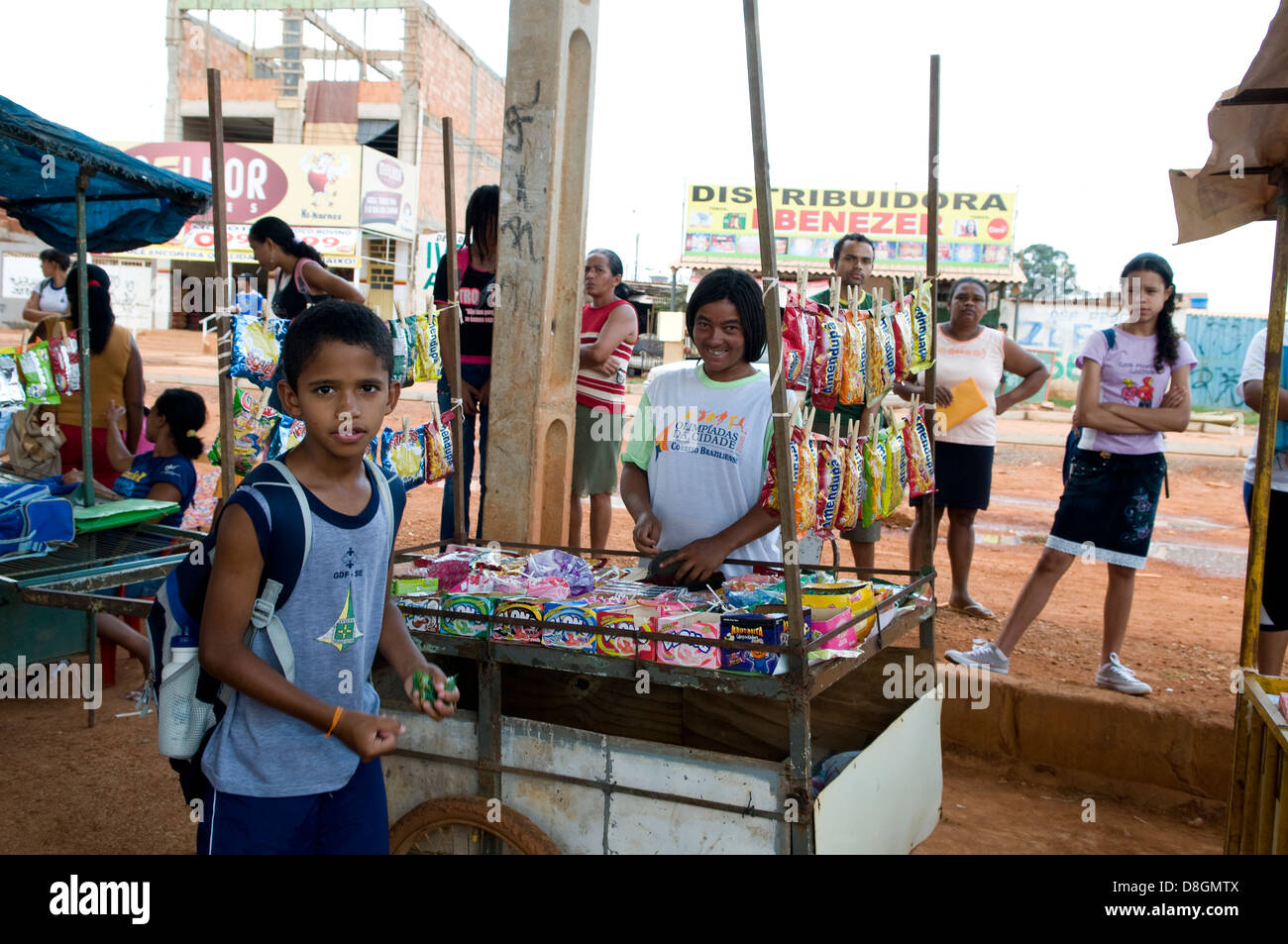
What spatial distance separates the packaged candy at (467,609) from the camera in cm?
248

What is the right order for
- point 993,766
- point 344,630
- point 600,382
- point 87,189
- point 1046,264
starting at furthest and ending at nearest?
1. point 1046,264
2. point 600,382
3. point 87,189
4. point 993,766
5. point 344,630

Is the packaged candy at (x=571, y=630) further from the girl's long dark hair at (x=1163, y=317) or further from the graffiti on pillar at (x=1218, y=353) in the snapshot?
the graffiti on pillar at (x=1218, y=353)

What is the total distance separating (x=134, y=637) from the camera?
425 centimetres

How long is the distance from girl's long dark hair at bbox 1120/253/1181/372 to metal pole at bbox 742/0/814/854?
2.77 meters

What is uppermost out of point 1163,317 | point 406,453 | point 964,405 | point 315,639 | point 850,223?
point 850,223

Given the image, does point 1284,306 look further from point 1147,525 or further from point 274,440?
point 274,440

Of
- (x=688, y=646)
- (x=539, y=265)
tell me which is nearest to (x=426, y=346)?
(x=539, y=265)

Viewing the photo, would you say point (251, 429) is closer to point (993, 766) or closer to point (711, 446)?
point (711, 446)

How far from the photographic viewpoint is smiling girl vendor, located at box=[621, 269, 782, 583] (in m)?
2.86

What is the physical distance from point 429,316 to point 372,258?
2544 cm

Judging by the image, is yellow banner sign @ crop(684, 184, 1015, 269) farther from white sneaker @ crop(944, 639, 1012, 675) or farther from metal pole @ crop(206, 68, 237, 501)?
metal pole @ crop(206, 68, 237, 501)

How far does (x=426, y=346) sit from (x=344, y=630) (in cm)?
263

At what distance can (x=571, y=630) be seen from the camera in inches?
92.6

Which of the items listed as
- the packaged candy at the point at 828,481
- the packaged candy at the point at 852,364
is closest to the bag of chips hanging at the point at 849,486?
the packaged candy at the point at 828,481
